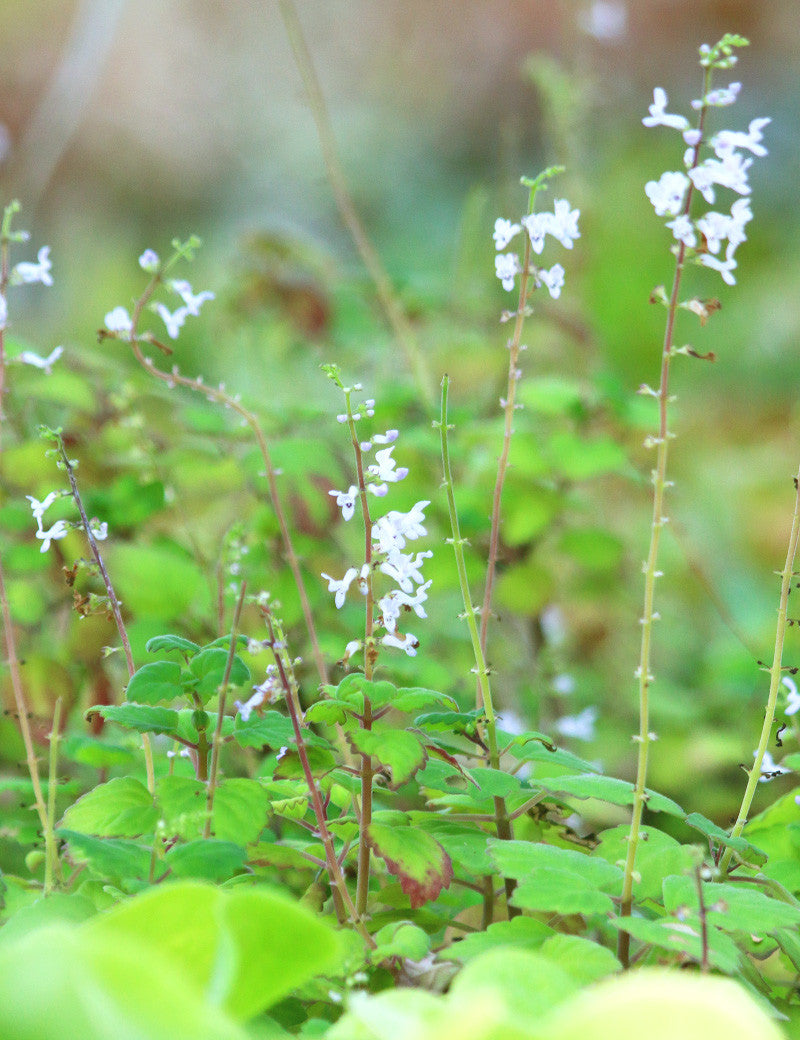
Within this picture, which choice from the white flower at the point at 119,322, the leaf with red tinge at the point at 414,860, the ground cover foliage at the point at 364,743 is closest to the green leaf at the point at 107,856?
the ground cover foliage at the point at 364,743

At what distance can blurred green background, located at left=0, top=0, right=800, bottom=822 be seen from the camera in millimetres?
1098

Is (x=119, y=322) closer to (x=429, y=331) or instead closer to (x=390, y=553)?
(x=390, y=553)

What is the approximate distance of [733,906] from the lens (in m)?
0.48

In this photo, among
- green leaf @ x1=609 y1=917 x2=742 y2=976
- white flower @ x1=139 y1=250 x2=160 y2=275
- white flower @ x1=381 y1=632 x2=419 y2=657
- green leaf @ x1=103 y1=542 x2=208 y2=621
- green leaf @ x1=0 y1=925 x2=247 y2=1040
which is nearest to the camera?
green leaf @ x1=0 y1=925 x2=247 y2=1040

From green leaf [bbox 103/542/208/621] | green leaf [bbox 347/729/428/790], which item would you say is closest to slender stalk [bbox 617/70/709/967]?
green leaf [bbox 347/729/428/790]

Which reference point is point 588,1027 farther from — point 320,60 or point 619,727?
point 320,60

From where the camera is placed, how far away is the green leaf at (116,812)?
520 mm

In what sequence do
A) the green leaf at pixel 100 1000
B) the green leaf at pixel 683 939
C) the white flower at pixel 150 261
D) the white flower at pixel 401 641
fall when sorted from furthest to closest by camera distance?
the white flower at pixel 150 261
the white flower at pixel 401 641
the green leaf at pixel 683 939
the green leaf at pixel 100 1000

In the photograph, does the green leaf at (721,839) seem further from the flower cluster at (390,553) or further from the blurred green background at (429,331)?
the blurred green background at (429,331)

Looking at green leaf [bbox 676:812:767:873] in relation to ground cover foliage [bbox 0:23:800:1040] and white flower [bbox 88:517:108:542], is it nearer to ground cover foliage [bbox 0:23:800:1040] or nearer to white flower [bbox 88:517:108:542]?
ground cover foliage [bbox 0:23:800:1040]

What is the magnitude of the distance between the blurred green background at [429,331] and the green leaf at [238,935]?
0.28 metres

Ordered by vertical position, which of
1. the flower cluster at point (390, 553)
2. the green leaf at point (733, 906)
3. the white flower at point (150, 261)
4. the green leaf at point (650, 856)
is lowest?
the green leaf at point (733, 906)

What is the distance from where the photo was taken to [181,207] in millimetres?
3188

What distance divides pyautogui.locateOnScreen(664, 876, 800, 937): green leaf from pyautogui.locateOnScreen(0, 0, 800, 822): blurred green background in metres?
0.31
